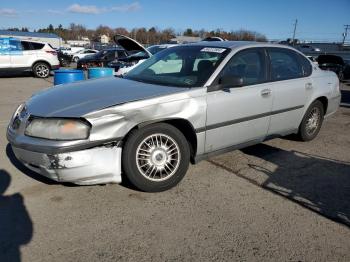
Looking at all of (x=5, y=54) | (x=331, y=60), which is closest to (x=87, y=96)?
(x=5, y=54)

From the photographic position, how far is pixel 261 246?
272cm

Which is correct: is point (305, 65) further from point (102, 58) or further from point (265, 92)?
point (102, 58)

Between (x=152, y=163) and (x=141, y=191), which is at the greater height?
(x=152, y=163)

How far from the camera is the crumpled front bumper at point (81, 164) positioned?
10.2 ft

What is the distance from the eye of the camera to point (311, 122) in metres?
5.41

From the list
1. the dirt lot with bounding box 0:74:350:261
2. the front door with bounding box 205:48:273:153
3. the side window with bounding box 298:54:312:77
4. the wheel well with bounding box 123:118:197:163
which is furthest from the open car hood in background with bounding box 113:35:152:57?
the wheel well with bounding box 123:118:197:163

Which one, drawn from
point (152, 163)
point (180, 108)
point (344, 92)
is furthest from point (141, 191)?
point (344, 92)

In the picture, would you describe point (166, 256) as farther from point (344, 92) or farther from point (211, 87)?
→ point (344, 92)

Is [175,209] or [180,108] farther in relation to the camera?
[180,108]

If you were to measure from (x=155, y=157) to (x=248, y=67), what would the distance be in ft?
5.70

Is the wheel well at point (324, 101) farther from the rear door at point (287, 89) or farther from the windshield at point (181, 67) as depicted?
the windshield at point (181, 67)

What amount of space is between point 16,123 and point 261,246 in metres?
2.72

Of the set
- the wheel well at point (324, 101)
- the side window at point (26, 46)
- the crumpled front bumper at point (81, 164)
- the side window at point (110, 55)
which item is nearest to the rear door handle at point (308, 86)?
the wheel well at point (324, 101)

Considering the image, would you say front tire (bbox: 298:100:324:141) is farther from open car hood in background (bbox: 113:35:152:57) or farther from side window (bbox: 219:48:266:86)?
open car hood in background (bbox: 113:35:152:57)
